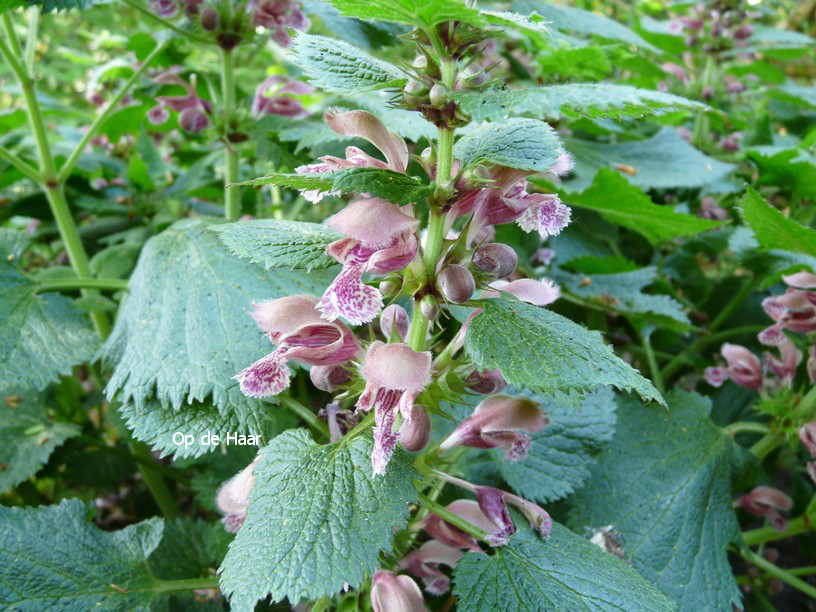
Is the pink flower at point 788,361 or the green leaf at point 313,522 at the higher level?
the green leaf at point 313,522

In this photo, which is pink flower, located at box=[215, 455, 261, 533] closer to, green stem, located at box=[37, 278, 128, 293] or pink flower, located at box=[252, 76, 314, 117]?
green stem, located at box=[37, 278, 128, 293]

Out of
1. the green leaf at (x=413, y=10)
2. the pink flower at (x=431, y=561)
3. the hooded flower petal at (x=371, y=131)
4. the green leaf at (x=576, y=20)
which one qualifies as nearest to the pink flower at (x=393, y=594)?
the pink flower at (x=431, y=561)

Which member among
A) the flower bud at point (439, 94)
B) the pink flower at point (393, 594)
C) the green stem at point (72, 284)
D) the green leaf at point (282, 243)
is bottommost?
the pink flower at point (393, 594)

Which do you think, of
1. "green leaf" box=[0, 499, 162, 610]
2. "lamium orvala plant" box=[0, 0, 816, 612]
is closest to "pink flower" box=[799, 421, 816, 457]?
"lamium orvala plant" box=[0, 0, 816, 612]

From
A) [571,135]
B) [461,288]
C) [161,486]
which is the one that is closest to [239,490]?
[461,288]

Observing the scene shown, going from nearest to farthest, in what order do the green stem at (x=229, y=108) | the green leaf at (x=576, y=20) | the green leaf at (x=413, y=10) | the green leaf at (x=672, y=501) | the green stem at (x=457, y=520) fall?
the green leaf at (x=413, y=10), the green stem at (x=457, y=520), the green leaf at (x=672, y=501), the green stem at (x=229, y=108), the green leaf at (x=576, y=20)

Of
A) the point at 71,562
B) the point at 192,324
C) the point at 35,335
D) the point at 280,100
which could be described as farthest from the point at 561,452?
the point at 280,100

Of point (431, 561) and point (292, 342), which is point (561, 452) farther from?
point (292, 342)

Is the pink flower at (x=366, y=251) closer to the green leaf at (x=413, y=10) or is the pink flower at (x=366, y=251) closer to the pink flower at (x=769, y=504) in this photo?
the green leaf at (x=413, y=10)
